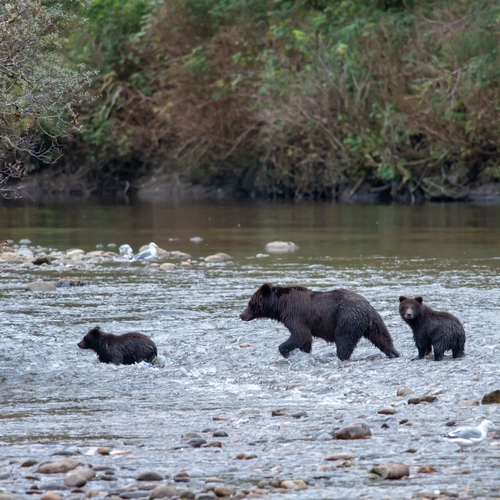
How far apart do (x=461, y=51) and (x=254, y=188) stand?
512 inches

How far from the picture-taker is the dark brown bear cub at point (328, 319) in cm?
1017

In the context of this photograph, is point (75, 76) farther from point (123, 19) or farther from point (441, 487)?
point (123, 19)

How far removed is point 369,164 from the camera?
119 feet

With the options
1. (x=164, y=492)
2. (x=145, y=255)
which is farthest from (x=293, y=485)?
(x=145, y=255)

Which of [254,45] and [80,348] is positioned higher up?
[254,45]

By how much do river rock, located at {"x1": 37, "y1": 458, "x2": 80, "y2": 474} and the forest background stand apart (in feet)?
73.1

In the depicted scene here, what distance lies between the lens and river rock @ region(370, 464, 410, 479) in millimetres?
6117

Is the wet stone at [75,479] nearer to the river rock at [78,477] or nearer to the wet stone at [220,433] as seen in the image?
the river rock at [78,477]

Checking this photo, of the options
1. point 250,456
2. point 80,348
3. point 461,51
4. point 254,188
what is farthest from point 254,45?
point 250,456

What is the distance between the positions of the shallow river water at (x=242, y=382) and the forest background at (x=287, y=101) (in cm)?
1319

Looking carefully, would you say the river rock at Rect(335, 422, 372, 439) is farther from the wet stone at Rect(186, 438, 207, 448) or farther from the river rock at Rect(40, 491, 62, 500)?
the river rock at Rect(40, 491, 62, 500)

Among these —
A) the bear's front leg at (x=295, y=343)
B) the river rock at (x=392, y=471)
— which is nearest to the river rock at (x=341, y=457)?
the river rock at (x=392, y=471)

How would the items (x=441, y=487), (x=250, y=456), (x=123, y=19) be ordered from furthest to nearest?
(x=123, y=19)
(x=250, y=456)
(x=441, y=487)

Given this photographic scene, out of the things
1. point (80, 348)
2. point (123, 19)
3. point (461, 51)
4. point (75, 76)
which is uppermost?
point (123, 19)
